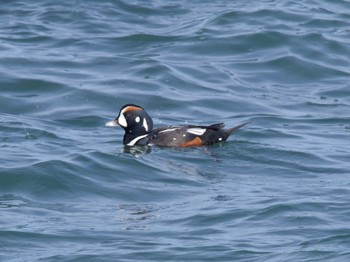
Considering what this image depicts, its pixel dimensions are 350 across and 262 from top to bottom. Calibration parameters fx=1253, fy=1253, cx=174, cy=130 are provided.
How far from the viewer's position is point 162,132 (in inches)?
597

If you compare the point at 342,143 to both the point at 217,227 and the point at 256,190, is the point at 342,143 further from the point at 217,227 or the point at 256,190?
the point at 217,227

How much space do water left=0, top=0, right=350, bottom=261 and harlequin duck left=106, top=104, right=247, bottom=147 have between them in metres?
0.17

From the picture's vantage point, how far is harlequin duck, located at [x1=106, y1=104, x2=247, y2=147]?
15008 millimetres

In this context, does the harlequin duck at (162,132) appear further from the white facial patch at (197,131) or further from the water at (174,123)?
the water at (174,123)

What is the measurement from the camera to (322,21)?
2305cm

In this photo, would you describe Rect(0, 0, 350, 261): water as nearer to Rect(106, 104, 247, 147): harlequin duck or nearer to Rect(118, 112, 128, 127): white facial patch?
Rect(106, 104, 247, 147): harlequin duck

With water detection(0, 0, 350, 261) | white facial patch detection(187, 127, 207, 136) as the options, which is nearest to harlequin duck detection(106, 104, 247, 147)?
white facial patch detection(187, 127, 207, 136)

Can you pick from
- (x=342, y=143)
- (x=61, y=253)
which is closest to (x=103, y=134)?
(x=342, y=143)

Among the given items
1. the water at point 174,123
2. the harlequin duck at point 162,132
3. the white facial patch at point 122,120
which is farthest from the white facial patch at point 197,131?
the white facial patch at point 122,120

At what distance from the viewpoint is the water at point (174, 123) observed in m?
10.9

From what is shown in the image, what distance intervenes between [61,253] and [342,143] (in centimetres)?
602

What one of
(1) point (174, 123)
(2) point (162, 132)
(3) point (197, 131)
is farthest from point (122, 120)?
(1) point (174, 123)

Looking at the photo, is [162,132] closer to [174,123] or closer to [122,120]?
[122,120]

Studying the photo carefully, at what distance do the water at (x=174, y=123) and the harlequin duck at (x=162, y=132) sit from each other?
17 cm
